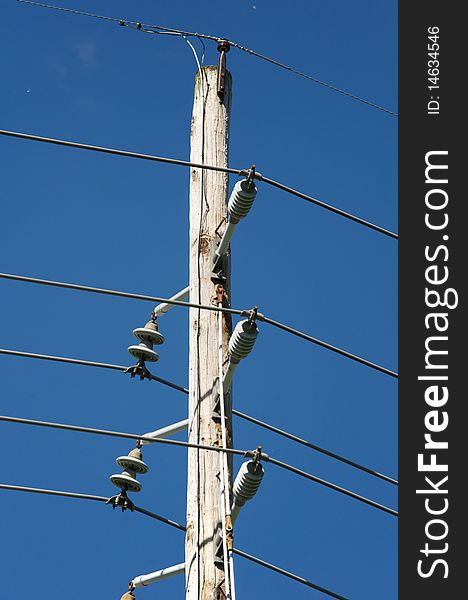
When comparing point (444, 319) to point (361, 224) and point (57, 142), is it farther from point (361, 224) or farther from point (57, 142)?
point (57, 142)

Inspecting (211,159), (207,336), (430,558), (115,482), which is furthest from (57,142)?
(430,558)

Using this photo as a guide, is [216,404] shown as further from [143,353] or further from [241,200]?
[241,200]

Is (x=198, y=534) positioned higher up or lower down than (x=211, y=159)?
lower down

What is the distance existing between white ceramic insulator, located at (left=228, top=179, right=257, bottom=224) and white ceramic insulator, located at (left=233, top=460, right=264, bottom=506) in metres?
1.60

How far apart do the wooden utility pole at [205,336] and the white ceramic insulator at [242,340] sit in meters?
0.17

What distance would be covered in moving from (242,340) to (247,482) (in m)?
0.83

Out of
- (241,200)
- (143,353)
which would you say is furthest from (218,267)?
(143,353)

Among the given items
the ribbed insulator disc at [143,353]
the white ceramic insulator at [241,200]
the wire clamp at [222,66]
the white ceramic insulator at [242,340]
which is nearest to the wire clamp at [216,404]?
the white ceramic insulator at [242,340]

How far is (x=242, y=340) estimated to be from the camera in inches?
287

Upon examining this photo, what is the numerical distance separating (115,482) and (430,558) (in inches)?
72.9

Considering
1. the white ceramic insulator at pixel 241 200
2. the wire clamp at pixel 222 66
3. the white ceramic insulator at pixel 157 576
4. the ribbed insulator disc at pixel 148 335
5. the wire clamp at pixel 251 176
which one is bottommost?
the white ceramic insulator at pixel 157 576

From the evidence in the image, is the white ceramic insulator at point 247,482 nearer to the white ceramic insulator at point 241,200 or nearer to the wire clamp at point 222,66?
the white ceramic insulator at point 241,200

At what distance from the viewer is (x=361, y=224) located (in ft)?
27.6

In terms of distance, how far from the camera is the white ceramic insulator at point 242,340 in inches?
287
